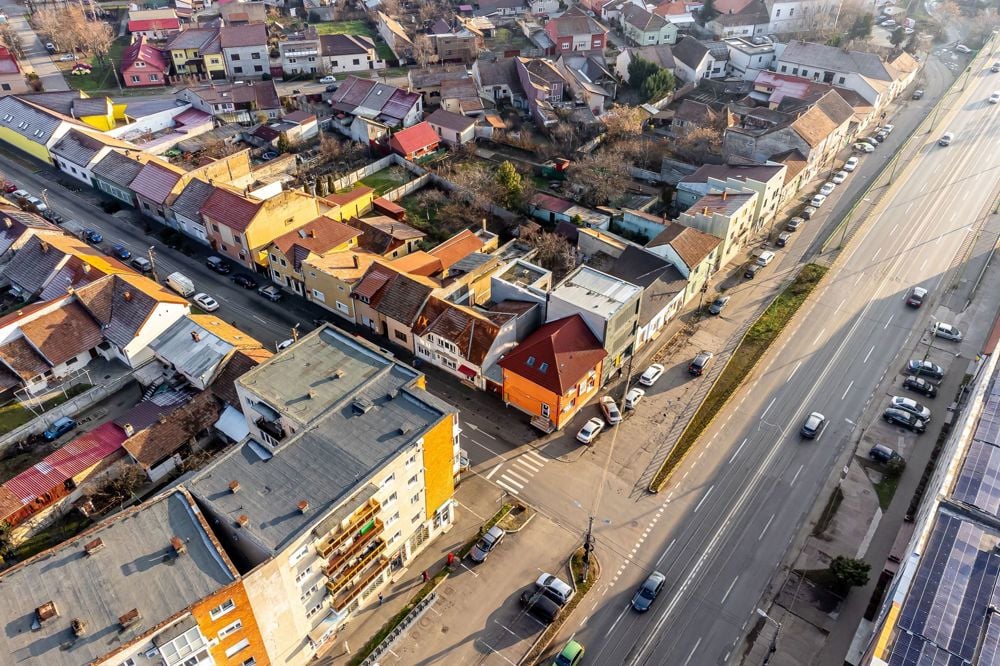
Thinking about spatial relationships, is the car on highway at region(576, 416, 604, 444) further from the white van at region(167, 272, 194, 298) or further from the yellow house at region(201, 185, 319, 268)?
the white van at region(167, 272, 194, 298)

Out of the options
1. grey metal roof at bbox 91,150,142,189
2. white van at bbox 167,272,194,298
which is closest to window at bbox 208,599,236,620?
white van at bbox 167,272,194,298

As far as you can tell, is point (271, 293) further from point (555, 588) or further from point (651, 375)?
point (555, 588)

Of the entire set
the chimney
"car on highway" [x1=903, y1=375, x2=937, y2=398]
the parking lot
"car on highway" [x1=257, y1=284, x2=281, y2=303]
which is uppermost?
the chimney

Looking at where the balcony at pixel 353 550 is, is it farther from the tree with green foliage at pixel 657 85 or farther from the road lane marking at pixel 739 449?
the tree with green foliage at pixel 657 85

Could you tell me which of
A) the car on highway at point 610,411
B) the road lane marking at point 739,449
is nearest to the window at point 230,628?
the car on highway at point 610,411

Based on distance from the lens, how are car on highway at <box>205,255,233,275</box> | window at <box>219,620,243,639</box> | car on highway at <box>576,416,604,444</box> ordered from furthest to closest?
car on highway at <box>205,255,233,275</box>, car on highway at <box>576,416,604,444</box>, window at <box>219,620,243,639</box>

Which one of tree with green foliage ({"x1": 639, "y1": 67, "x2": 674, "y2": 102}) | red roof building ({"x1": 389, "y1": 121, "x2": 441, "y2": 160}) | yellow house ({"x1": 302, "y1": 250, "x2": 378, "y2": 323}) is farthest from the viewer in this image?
tree with green foliage ({"x1": 639, "y1": 67, "x2": 674, "y2": 102})
